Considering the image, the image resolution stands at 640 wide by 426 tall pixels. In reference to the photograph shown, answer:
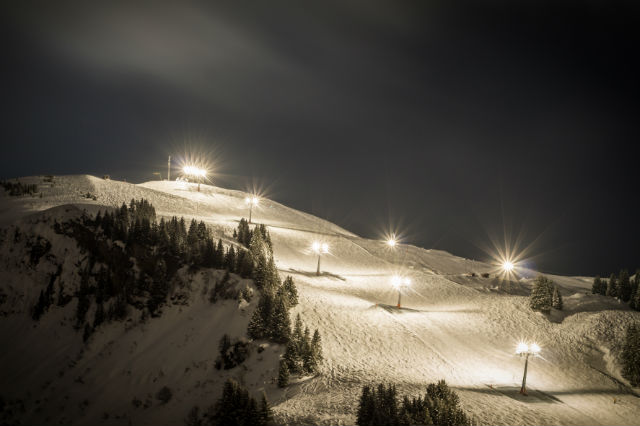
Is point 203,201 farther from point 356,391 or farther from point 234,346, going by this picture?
point 356,391

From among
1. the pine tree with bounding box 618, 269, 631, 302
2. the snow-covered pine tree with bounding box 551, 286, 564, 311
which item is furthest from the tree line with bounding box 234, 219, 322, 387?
the pine tree with bounding box 618, 269, 631, 302

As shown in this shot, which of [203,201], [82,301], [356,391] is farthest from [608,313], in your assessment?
[203,201]

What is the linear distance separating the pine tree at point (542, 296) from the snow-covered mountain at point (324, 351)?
1.22m

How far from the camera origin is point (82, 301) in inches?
1492

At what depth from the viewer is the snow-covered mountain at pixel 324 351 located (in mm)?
26234

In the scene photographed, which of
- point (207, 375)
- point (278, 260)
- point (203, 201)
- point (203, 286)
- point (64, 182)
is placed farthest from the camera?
point (203, 201)

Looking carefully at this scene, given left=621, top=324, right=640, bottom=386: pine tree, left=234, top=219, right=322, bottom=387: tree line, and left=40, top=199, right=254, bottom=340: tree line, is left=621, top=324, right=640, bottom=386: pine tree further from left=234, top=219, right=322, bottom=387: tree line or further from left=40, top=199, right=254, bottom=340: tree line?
left=40, top=199, right=254, bottom=340: tree line

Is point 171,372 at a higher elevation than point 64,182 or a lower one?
lower

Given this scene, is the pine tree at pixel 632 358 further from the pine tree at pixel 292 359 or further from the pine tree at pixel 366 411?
the pine tree at pixel 292 359

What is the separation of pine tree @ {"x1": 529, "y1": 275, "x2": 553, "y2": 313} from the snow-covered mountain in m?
1.22

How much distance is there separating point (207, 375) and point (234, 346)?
12.0 feet

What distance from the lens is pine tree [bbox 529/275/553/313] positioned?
4412 centimetres

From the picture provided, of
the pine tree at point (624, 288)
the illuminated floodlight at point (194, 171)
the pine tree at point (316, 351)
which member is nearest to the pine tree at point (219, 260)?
the pine tree at point (316, 351)

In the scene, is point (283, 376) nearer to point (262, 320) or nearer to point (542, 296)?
point (262, 320)
